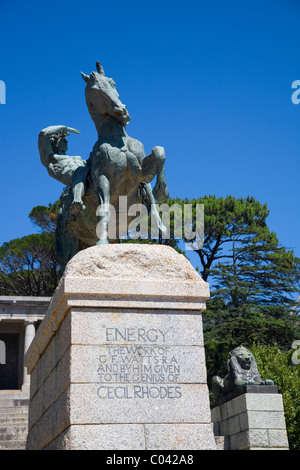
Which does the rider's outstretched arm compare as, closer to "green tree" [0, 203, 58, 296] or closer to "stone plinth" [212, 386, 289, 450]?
"stone plinth" [212, 386, 289, 450]

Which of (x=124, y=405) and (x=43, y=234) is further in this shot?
(x=43, y=234)

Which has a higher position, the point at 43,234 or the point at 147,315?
the point at 43,234

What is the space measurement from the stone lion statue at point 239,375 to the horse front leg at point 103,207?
23.8 ft

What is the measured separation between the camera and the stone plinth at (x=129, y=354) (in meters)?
5.20

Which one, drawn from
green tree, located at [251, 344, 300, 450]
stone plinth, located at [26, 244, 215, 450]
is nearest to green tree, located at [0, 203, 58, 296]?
green tree, located at [251, 344, 300, 450]

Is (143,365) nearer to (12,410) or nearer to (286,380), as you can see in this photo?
(12,410)

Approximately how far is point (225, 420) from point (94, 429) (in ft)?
32.6

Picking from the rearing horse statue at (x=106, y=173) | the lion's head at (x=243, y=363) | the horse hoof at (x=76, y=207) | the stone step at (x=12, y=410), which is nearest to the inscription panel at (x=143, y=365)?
the rearing horse statue at (x=106, y=173)

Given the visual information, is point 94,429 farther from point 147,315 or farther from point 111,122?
point 111,122

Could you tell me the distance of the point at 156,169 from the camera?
349 inches

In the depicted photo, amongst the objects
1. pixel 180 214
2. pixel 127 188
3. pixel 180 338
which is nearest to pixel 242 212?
pixel 180 214
